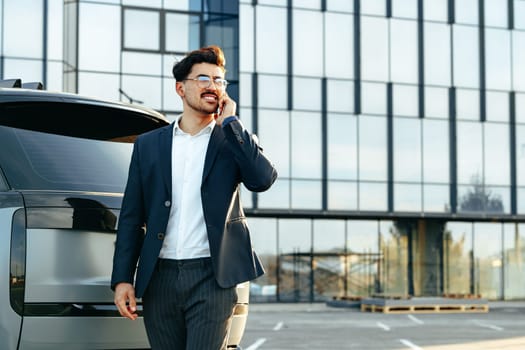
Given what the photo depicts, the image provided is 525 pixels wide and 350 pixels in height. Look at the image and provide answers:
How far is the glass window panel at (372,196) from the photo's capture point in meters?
31.5

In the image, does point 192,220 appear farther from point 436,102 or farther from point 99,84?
point 436,102

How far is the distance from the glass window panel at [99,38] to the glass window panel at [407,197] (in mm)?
11146

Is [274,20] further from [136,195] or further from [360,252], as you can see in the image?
[136,195]

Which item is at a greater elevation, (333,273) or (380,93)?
(380,93)

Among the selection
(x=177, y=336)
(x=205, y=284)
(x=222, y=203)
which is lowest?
(x=177, y=336)

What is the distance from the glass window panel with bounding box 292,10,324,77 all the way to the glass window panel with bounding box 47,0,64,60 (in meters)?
8.29

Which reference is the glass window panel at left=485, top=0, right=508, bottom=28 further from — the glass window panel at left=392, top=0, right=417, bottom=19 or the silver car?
the silver car

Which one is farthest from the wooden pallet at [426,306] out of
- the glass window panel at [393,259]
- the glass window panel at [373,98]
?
the glass window panel at [373,98]

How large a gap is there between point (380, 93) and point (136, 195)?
29.1 metres

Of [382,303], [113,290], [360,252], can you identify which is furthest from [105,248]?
[360,252]

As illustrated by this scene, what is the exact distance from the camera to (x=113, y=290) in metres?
3.31

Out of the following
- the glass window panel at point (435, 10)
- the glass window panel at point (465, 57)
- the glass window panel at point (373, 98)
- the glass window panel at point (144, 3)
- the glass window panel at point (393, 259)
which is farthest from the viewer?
the glass window panel at point (393, 259)

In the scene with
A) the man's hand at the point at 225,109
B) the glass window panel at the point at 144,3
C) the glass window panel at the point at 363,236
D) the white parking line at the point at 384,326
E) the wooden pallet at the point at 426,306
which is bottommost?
the wooden pallet at the point at 426,306

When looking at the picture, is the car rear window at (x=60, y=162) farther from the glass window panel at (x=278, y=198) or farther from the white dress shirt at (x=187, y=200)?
the glass window panel at (x=278, y=198)
